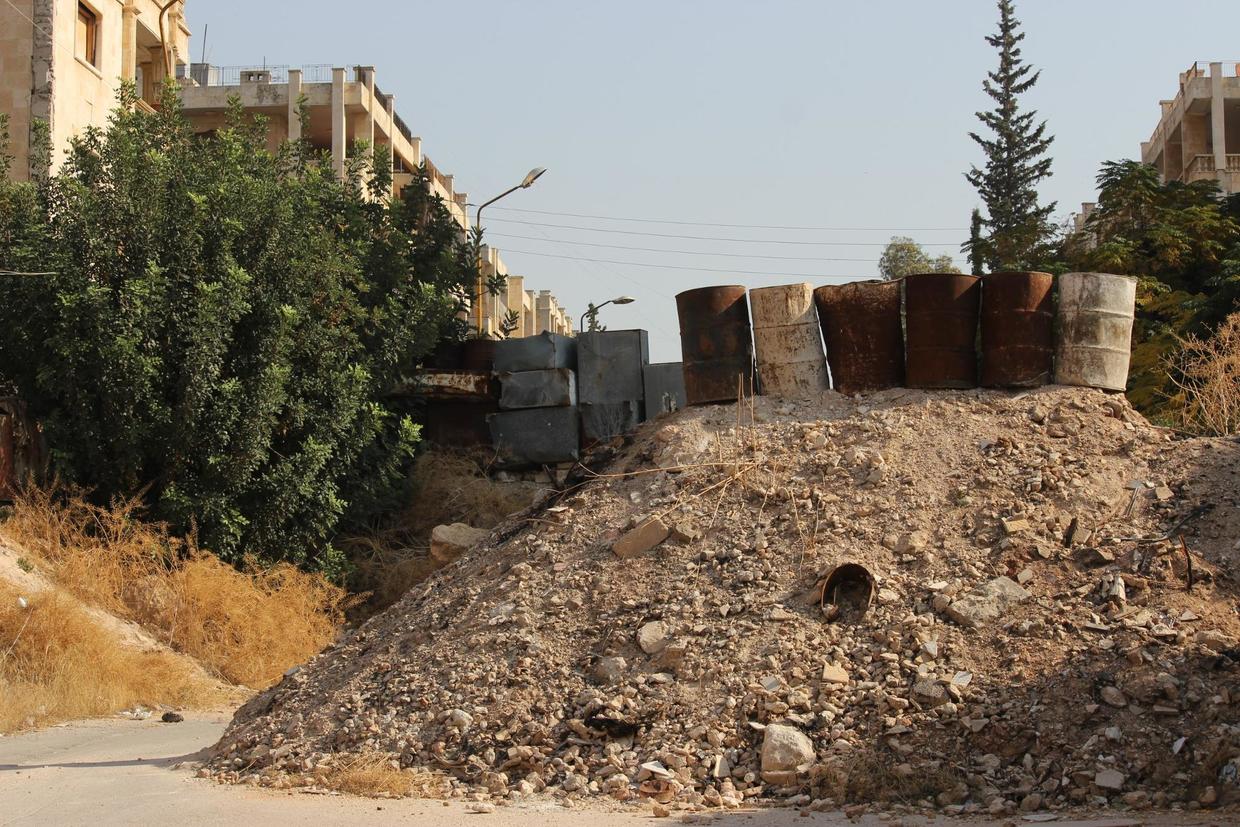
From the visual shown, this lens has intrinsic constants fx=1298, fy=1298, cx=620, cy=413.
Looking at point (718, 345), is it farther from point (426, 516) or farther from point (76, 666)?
point (426, 516)

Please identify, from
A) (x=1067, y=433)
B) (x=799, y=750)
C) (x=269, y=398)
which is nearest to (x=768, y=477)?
(x=1067, y=433)

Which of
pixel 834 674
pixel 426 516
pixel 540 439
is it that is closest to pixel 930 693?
pixel 834 674

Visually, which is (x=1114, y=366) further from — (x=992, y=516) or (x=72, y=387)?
(x=72, y=387)

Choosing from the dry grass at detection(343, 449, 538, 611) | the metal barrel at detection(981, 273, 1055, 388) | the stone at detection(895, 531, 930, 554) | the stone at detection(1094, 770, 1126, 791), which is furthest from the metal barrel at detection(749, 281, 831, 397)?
the dry grass at detection(343, 449, 538, 611)

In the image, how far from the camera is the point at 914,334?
10203mm

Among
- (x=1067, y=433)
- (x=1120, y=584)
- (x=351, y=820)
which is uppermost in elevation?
(x=1067, y=433)

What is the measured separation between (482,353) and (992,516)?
10.9 meters

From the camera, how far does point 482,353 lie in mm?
18562

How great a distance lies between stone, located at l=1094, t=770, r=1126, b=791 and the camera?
6410 millimetres

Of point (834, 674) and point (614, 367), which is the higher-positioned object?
point (614, 367)

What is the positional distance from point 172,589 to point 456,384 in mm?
5108

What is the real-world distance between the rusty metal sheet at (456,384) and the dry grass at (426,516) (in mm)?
806

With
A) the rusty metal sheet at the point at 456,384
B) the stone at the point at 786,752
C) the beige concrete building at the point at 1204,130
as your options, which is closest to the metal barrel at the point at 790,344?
the stone at the point at 786,752

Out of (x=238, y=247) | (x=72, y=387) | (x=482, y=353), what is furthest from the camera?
(x=482, y=353)
